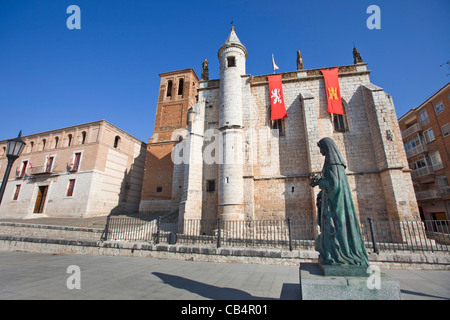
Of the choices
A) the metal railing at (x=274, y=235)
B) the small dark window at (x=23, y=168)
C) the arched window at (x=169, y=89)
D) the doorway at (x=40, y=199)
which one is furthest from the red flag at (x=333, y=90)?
the small dark window at (x=23, y=168)

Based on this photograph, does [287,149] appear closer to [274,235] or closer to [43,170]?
[274,235]

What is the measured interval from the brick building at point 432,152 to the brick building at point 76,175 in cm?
3080

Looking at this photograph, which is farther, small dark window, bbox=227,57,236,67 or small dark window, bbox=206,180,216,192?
small dark window, bbox=227,57,236,67

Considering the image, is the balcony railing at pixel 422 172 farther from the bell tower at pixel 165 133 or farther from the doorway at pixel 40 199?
the doorway at pixel 40 199

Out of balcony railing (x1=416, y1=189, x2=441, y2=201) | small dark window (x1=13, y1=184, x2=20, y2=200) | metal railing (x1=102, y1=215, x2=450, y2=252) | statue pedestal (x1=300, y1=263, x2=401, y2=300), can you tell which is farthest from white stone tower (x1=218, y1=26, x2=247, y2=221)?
small dark window (x1=13, y1=184, x2=20, y2=200)

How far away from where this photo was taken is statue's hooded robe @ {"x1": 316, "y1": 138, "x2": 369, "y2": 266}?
2.80 m

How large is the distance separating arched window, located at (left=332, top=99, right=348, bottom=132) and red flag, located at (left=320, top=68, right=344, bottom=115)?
24.0 inches

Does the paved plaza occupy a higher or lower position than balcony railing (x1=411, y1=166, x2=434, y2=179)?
lower

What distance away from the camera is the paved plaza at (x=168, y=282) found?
11.2ft

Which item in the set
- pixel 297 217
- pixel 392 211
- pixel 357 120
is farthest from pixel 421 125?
pixel 297 217

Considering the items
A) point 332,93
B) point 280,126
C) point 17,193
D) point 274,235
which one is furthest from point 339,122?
point 17,193

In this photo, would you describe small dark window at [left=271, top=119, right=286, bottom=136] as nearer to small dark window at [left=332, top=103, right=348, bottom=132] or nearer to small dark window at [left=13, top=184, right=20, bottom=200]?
small dark window at [left=332, top=103, right=348, bottom=132]

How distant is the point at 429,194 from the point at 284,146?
53.9 feet
